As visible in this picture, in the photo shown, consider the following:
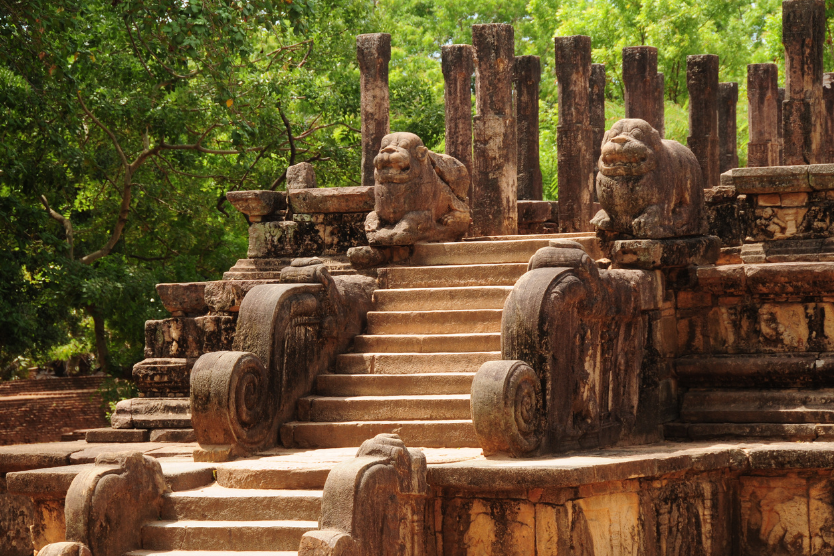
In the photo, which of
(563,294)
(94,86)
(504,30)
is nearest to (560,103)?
(504,30)

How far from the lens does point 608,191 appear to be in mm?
8062

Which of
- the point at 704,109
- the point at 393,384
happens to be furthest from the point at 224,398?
the point at 704,109

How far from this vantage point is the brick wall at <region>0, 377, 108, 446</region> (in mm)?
17453

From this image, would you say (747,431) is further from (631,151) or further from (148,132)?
(148,132)

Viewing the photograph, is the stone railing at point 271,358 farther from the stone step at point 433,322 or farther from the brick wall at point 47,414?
the brick wall at point 47,414

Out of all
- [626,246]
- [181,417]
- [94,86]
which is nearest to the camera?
[626,246]

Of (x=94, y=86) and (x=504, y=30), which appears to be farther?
(x=94, y=86)

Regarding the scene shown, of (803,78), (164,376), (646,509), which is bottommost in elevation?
(646,509)

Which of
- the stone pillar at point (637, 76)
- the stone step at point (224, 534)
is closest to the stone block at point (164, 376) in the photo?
the stone step at point (224, 534)

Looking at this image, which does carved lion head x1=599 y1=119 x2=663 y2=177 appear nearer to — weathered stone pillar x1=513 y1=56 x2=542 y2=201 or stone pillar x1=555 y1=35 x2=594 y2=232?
stone pillar x1=555 y1=35 x2=594 y2=232

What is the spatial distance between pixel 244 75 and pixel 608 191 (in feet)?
38.2

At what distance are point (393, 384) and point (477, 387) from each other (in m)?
1.39

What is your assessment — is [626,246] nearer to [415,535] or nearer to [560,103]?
[415,535]

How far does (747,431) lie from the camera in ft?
25.7
